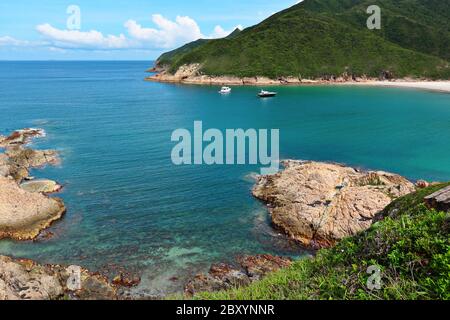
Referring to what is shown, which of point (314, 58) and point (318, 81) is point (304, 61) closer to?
point (314, 58)

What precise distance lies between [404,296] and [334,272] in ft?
8.85

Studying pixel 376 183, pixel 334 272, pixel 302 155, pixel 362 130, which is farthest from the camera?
pixel 362 130

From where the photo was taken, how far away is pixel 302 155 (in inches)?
2340

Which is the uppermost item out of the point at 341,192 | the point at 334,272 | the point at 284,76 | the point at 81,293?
the point at 284,76

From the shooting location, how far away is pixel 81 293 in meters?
25.7

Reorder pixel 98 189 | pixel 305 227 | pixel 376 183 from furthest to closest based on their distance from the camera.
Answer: pixel 98 189 < pixel 376 183 < pixel 305 227

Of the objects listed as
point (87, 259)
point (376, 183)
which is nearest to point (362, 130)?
point (376, 183)

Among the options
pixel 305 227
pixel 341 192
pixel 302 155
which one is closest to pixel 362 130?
pixel 302 155

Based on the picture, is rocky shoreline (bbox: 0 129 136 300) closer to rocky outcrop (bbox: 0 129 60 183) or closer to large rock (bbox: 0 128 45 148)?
rocky outcrop (bbox: 0 129 60 183)

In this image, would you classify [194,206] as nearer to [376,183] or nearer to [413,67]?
[376,183]

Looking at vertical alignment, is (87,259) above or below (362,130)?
below

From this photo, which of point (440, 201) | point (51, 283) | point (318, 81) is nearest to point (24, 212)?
point (51, 283)

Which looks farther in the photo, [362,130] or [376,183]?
[362,130]

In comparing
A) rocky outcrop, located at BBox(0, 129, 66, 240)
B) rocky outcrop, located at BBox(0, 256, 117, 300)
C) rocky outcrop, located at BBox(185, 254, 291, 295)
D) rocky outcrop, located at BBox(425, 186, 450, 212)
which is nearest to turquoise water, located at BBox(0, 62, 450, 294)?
rocky outcrop, located at BBox(185, 254, 291, 295)
